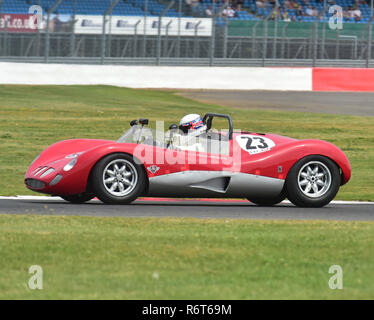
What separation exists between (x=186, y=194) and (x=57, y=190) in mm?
1516

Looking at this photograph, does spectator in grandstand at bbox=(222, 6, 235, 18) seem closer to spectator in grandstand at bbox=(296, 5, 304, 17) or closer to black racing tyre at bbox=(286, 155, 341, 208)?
spectator in grandstand at bbox=(296, 5, 304, 17)

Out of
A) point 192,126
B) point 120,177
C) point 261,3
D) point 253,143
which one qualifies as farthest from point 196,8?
point 120,177

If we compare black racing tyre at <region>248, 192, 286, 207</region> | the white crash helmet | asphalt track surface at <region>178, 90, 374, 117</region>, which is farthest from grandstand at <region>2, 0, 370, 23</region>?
the white crash helmet

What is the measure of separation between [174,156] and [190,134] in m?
0.49

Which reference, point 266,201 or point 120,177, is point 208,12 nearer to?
point 266,201

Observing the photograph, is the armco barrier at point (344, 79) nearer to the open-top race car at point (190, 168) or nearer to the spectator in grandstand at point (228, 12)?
the spectator in grandstand at point (228, 12)

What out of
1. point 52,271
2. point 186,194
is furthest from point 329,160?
point 52,271

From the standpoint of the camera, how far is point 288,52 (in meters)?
29.9

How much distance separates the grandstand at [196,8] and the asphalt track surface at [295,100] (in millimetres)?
3646

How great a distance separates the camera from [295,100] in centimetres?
2644

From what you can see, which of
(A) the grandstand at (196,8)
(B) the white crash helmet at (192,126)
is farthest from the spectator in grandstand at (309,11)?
(B) the white crash helmet at (192,126)

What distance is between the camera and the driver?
10.0m

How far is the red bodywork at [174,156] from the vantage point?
9.55m
